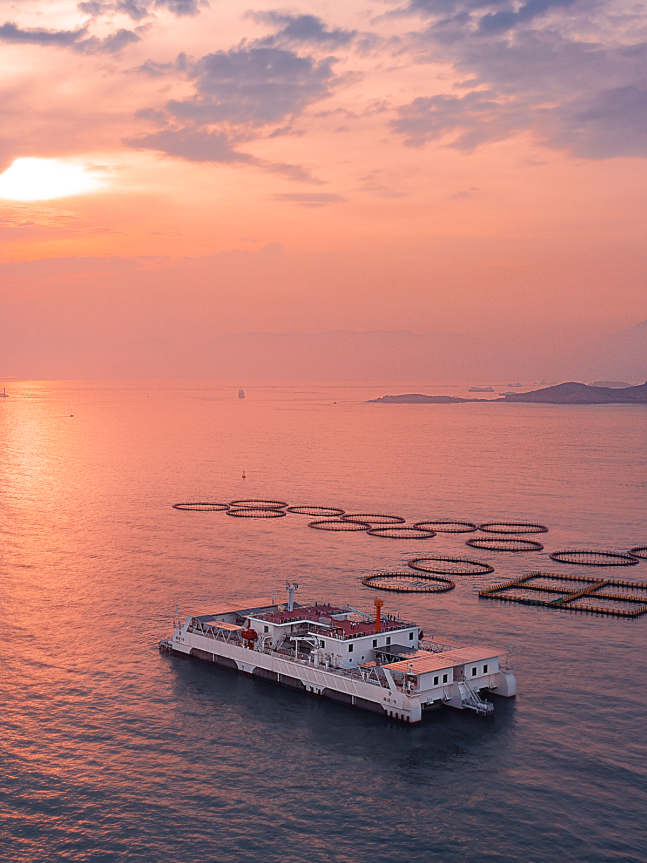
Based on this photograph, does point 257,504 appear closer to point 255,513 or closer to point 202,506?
point 255,513

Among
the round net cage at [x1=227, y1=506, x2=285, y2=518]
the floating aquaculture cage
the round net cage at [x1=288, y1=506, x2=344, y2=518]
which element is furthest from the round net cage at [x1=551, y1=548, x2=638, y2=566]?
the round net cage at [x1=227, y1=506, x2=285, y2=518]

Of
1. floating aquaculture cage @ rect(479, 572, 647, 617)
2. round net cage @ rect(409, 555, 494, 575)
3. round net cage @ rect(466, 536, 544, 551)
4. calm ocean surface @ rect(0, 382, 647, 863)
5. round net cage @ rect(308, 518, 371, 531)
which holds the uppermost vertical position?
round net cage @ rect(308, 518, 371, 531)

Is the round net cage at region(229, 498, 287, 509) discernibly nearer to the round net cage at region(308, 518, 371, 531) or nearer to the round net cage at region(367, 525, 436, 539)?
the round net cage at region(308, 518, 371, 531)

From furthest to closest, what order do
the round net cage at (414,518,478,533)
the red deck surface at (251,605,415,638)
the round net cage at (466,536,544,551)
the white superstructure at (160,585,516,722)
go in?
Result: the round net cage at (414,518,478,533) → the round net cage at (466,536,544,551) → the red deck surface at (251,605,415,638) → the white superstructure at (160,585,516,722)

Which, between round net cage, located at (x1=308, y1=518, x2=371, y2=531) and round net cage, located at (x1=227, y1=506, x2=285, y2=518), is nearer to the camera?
round net cage, located at (x1=308, y1=518, x2=371, y2=531)

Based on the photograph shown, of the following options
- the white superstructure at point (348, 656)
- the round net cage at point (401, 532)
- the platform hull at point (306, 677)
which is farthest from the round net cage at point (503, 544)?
the platform hull at point (306, 677)

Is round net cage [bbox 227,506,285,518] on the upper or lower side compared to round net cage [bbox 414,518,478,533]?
upper
